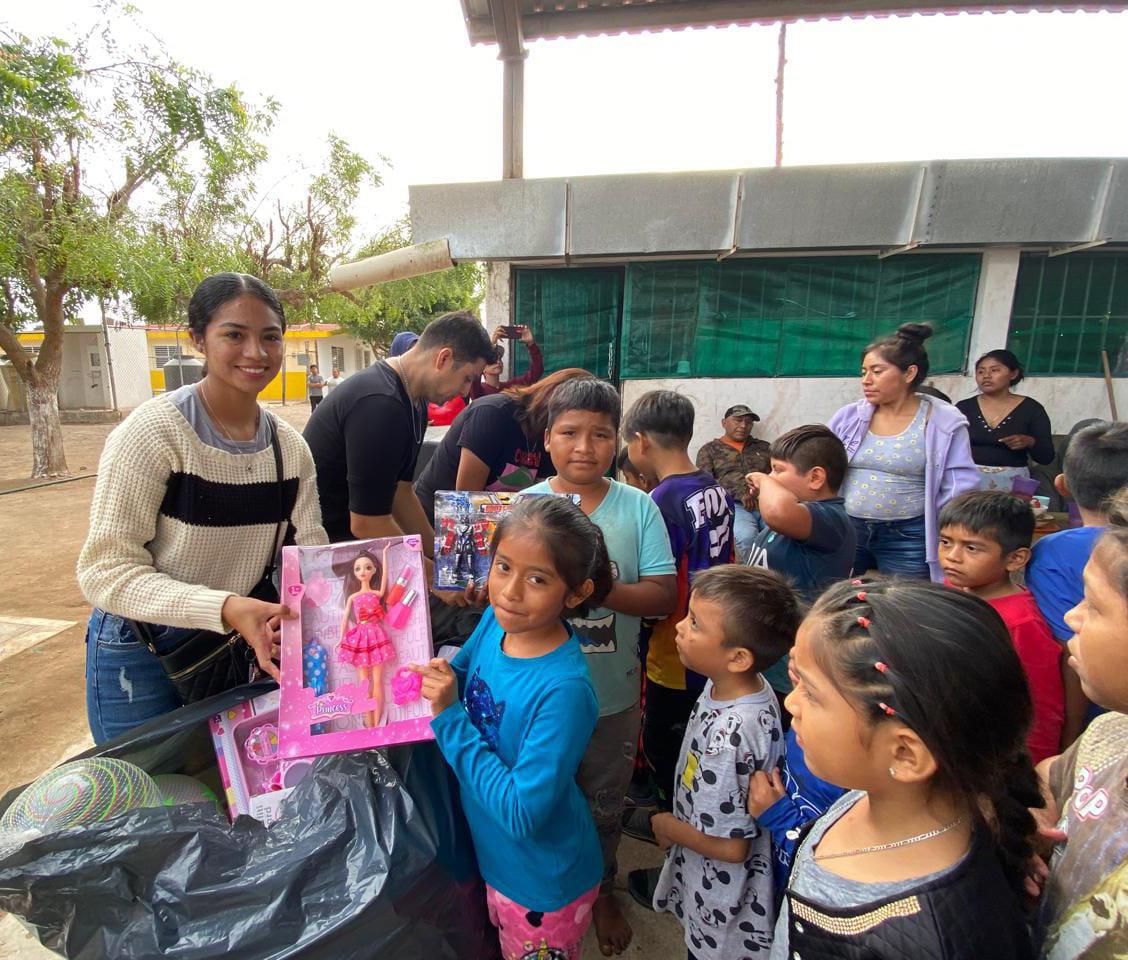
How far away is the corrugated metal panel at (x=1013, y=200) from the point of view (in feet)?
15.2

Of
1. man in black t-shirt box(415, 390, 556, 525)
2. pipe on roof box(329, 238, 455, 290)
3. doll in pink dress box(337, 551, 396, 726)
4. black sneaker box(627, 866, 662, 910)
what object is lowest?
black sneaker box(627, 866, 662, 910)

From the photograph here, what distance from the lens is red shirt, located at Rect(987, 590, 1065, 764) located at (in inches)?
66.8

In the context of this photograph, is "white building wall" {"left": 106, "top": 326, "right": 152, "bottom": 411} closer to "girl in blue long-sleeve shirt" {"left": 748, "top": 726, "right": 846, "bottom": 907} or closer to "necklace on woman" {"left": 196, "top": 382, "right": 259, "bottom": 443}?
"necklace on woman" {"left": 196, "top": 382, "right": 259, "bottom": 443}

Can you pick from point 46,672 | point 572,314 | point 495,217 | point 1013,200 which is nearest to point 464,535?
point 46,672

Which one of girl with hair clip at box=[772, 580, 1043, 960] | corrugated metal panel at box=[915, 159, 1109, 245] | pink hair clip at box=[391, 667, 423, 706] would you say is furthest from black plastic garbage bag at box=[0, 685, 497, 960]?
corrugated metal panel at box=[915, 159, 1109, 245]

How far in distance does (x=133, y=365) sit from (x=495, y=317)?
21949 millimetres

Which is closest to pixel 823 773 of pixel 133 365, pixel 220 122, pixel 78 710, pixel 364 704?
pixel 364 704

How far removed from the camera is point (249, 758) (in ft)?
4.82

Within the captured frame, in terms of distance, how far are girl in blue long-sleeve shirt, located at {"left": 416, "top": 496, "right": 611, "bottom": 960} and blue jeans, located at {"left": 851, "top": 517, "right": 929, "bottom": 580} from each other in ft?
6.40

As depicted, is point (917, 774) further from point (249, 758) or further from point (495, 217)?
point (495, 217)

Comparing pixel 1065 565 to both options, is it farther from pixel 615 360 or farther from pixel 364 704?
pixel 615 360

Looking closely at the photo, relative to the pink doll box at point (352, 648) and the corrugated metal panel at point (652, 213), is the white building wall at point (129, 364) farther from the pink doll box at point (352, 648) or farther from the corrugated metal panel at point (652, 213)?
the pink doll box at point (352, 648)

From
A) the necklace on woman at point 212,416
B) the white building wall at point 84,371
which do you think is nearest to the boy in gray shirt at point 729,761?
the necklace on woman at point 212,416

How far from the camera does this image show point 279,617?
136 cm
